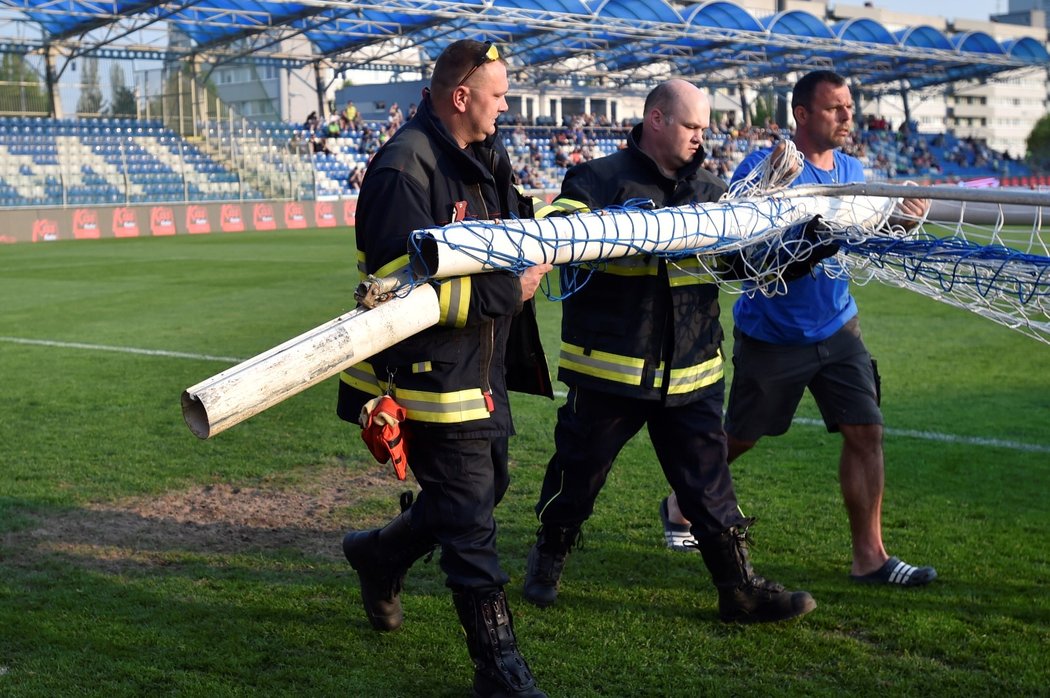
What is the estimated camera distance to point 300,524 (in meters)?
5.43

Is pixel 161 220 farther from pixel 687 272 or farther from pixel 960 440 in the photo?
pixel 687 272

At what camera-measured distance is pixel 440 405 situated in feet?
11.6

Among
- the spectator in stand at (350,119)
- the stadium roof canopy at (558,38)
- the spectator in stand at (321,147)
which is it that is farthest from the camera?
the spectator in stand at (350,119)

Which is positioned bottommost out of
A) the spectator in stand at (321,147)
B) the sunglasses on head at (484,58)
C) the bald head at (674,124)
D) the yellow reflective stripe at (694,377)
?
the yellow reflective stripe at (694,377)

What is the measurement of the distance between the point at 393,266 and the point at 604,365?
1.13m

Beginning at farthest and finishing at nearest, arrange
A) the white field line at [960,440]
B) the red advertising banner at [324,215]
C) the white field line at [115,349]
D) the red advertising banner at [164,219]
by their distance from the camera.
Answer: the red advertising banner at [324,215] → the red advertising banner at [164,219] → the white field line at [115,349] → the white field line at [960,440]

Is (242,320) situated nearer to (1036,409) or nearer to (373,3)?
(1036,409)

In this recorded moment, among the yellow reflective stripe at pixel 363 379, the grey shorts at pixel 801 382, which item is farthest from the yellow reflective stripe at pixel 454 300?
the grey shorts at pixel 801 382

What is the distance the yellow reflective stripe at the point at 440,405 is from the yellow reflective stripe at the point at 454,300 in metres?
0.26

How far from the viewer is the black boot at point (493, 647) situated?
11.6 ft

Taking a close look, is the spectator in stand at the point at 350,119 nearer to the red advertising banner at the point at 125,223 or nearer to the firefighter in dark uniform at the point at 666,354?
the red advertising banner at the point at 125,223

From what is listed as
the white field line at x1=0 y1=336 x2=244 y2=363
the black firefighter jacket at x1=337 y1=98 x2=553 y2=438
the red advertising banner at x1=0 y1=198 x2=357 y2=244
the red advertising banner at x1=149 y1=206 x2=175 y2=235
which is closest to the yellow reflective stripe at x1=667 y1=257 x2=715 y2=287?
the black firefighter jacket at x1=337 y1=98 x2=553 y2=438

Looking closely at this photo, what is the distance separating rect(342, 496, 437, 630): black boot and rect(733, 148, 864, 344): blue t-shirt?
1.71 metres

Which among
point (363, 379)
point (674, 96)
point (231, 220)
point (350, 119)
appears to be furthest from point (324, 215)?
point (363, 379)
